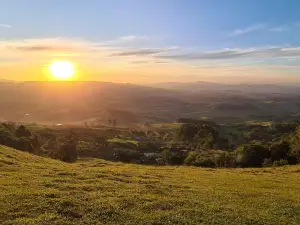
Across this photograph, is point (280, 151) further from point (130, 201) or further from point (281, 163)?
point (130, 201)

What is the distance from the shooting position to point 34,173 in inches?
1264

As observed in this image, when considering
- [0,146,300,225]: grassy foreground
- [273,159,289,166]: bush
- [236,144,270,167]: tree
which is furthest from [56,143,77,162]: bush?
[273,159,289,166]: bush

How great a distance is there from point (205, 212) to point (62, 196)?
9.14 meters

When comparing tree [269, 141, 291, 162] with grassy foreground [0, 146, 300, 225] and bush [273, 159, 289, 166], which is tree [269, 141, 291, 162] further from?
grassy foreground [0, 146, 300, 225]

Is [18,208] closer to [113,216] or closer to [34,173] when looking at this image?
[113,216]

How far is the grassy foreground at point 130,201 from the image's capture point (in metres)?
20.3

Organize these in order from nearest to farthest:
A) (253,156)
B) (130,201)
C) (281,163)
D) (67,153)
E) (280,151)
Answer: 1. (130,201)
2. (67,153)
3. (281,163)
4. (280,151)
5. (253,156)

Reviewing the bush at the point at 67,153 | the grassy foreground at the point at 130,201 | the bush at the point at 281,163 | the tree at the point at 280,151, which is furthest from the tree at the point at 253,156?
the grassy foreground at the point at 130,201

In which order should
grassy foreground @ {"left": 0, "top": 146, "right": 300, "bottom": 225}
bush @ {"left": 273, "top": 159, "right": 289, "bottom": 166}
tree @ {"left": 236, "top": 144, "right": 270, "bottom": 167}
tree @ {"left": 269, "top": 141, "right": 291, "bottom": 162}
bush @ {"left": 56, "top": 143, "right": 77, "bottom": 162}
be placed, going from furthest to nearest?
tree @ {"left": 236, "top": 144, "right": 270, "bottom": 167} → tree @ {"left": 269, "top": 141, "right": 291, "bottom": 162} → bush @ {"left": 273, "top": 159, "right": 289, "bottom": 166} → bush @ {"left": 56, "top": 143, "right": 77, "bottom": 162} → grassy foreground @ {"left": 0, "top": 146, "right": 300, "bottom": 225}

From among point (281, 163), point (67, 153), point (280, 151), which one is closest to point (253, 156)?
point (280, 151)

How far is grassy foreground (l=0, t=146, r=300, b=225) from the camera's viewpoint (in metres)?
20.3

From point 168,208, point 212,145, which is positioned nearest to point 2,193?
point 168,208

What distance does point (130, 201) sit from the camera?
23.6 metres

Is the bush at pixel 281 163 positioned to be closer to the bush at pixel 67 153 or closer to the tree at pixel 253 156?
the tree at pixel 253 156
